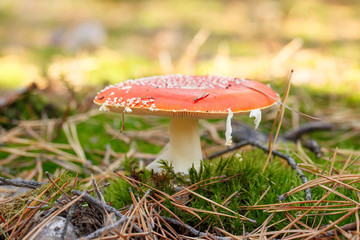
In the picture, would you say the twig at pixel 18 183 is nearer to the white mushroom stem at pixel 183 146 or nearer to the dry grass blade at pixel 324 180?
the white mushroom stem at pixel 183 146

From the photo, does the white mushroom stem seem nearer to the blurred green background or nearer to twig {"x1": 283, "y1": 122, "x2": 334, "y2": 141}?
twig {"x1": 283, "y1": 122, "x2": 334, "y2": 141}

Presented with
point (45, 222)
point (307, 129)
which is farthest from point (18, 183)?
point (307, 129)

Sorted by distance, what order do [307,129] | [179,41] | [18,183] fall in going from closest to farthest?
[18,183] → [307,129] → [179,41]

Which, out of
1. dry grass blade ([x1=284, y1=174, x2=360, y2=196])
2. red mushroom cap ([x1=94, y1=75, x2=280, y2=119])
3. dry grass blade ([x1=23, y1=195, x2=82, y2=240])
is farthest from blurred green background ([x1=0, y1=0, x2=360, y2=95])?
dry grass blade ([x1=284, y1=174, x2=360, y2=196])

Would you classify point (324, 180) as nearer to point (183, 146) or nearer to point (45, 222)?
point (183, 146)

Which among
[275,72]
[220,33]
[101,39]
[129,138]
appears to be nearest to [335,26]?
[220,33]
